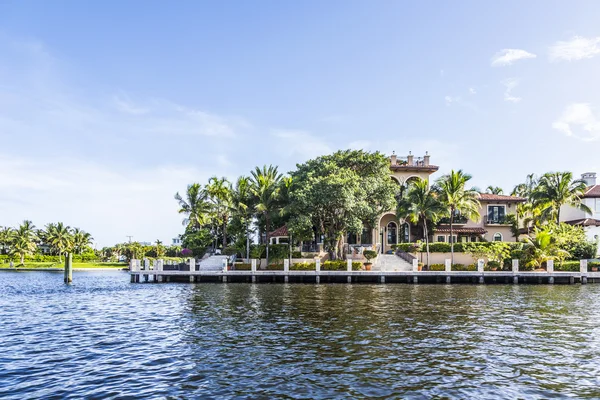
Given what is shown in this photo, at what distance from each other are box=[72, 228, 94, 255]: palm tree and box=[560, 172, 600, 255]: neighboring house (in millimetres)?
98030

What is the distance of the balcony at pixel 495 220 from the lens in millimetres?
60344

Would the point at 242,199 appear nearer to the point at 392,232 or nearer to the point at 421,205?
the point at 392,232

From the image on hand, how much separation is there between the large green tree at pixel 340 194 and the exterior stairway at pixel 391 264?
437 centimetres

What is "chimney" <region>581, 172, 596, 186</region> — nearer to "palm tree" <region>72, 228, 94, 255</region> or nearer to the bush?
the bush

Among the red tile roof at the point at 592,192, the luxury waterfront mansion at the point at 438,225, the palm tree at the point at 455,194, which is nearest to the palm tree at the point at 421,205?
the palm tree at the point at 455,194

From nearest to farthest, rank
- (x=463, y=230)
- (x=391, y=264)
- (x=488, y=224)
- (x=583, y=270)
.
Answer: (x=583, y=270), (x=391, y=264), (x=463, y=230), (x=488, y=224)

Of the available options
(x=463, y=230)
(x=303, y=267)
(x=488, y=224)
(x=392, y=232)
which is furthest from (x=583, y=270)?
(x=303, y=267)

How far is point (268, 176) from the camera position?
184ft

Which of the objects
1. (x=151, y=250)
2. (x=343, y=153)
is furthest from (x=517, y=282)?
(x=151, y=250)

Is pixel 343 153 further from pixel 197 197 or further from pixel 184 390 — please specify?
pixel 184 390

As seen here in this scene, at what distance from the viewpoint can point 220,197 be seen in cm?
6316

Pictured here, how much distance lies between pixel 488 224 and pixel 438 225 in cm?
708

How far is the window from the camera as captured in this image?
6062cm

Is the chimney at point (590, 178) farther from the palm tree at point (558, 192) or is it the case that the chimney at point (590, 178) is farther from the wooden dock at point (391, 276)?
the wooden dock at point (391, 276)
